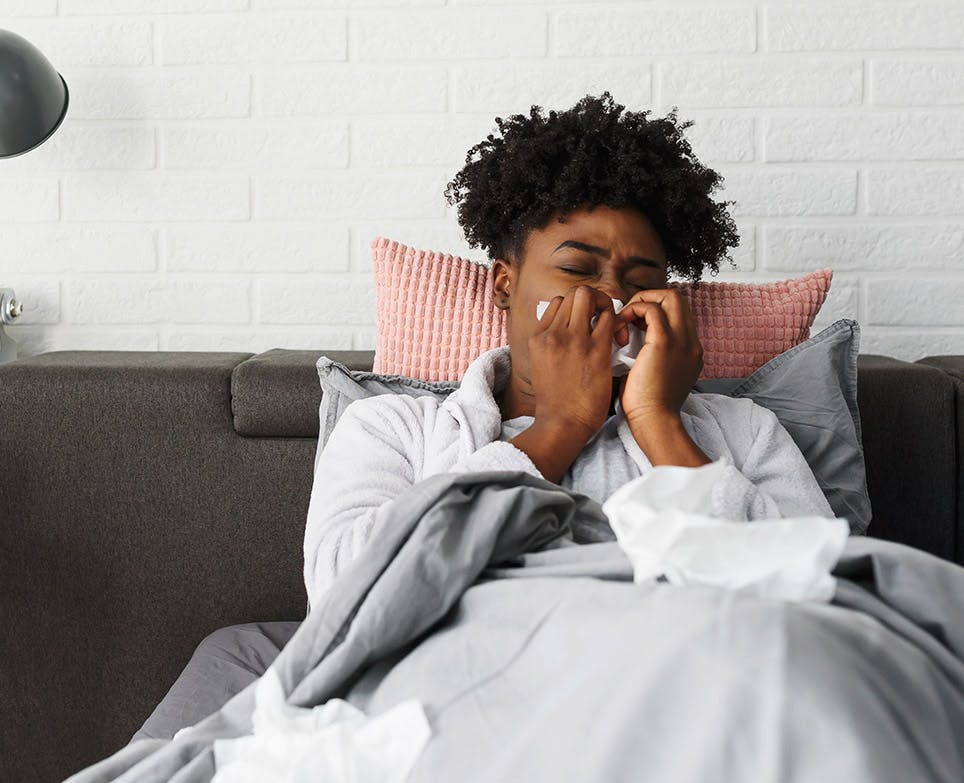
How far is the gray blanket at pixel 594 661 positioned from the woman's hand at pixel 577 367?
26cm

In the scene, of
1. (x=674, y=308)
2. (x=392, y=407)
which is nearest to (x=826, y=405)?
(x=674, y=308)

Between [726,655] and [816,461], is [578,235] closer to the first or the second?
[816,461]

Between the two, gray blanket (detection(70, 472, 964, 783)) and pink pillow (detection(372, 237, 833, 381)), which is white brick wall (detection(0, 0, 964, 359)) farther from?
gray blanket (detection(70, 472, 964, 783))

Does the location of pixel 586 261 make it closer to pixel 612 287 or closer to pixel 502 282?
pixel 612 287

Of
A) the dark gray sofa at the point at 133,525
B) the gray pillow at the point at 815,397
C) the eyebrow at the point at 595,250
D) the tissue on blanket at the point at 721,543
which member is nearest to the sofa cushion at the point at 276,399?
the dark gray sofa at the point at 133,525

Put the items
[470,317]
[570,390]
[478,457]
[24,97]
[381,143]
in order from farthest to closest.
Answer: [381,143] → [24,97] → [470,317] → [570,390] → [478,457]

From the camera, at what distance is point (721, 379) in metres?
1.65

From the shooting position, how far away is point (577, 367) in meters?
1.42

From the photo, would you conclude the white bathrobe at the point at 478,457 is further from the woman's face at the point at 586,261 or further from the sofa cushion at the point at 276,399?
the sofa cushion at the point at 276,399

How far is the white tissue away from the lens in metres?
1.48

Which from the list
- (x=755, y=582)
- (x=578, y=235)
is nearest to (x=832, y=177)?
(x=578, y=235)

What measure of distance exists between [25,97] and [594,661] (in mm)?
1443

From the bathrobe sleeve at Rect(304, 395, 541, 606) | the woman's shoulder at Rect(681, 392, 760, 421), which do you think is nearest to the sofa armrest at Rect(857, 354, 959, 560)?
the woman's shoulder at Rect(681, 392, 760, 421)

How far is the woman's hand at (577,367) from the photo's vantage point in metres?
1.41
